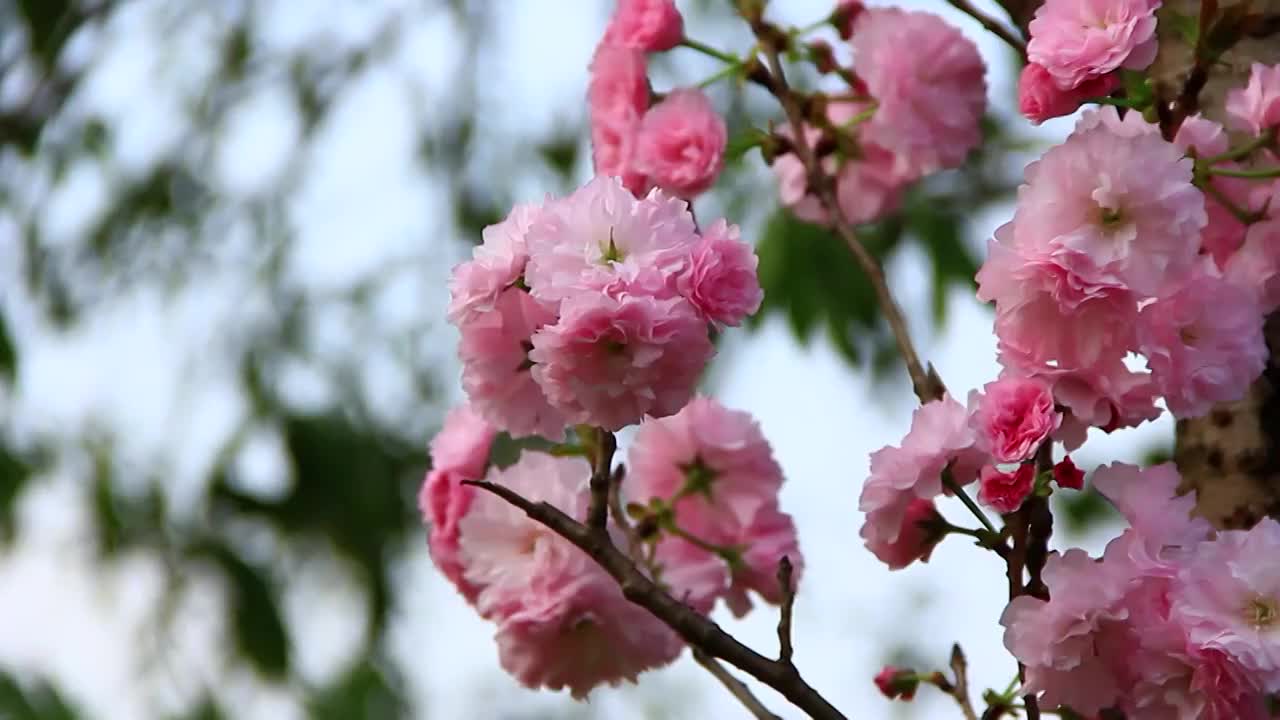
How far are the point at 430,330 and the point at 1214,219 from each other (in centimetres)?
193

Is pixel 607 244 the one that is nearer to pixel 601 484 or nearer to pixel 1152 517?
pixel 601 484

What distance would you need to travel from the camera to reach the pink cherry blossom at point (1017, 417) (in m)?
0.62

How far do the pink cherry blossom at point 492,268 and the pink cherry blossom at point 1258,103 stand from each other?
14.8 inches

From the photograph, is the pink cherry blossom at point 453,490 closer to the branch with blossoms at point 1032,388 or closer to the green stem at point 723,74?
the branch with blossoms at point 1032,388

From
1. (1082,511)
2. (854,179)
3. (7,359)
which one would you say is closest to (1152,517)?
(854,179)

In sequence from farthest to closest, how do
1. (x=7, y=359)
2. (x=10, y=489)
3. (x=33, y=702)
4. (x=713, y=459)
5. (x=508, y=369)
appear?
(x=10, y=489)
(x=7, y=359)
(x=33, y=702)
(x=713, y=459)
(x=508, y=369)

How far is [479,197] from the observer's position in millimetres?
2588

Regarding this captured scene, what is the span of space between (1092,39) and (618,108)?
373 mm

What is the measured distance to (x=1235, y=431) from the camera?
879 mm

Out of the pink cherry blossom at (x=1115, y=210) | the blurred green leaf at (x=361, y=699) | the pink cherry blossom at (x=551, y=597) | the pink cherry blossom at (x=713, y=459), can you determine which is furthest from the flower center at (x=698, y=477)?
the blurred green leaf at (x=361, y=699)

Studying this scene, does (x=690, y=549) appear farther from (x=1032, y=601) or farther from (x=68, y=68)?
(x=68, y=68)

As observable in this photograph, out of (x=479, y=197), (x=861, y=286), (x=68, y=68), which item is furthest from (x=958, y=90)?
(x=68, y=68)

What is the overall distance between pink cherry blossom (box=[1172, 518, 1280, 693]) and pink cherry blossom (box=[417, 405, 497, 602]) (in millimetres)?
393

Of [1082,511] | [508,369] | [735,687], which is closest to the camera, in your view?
[508,369]
